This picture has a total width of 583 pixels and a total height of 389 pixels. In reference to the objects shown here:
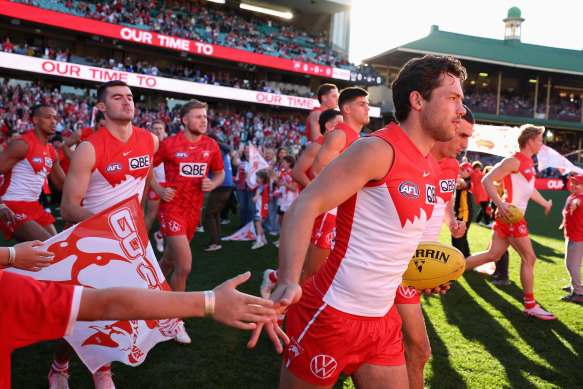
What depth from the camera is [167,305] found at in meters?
1.58

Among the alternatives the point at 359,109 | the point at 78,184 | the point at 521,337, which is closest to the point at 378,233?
the point at 359,109

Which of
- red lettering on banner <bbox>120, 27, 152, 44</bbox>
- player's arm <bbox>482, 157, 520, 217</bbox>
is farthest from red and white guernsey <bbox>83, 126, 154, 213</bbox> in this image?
red lettering on banner <bbox>120, 27, 152, 44</bbox>

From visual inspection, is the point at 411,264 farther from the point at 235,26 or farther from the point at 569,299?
the point at 235,26

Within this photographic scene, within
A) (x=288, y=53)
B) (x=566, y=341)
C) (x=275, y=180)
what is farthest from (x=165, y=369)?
(x=288, y=53)

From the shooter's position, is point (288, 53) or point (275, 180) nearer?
point (275, 180)

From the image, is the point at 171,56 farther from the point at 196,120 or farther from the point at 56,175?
the point at 196,120

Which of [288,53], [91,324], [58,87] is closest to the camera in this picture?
[91,324]

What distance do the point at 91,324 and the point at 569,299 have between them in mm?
6956

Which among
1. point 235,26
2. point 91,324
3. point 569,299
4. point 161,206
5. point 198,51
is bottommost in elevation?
point 569,299

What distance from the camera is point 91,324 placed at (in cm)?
314

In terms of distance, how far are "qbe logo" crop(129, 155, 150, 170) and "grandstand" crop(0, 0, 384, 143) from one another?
21.7 metres

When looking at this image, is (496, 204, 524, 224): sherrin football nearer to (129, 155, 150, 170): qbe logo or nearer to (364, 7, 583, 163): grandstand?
(129, 155, 150, 170): qbe logo

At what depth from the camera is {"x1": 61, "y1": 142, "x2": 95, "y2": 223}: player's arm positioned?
3715 mm

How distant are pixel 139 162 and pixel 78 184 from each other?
681 millimetres
